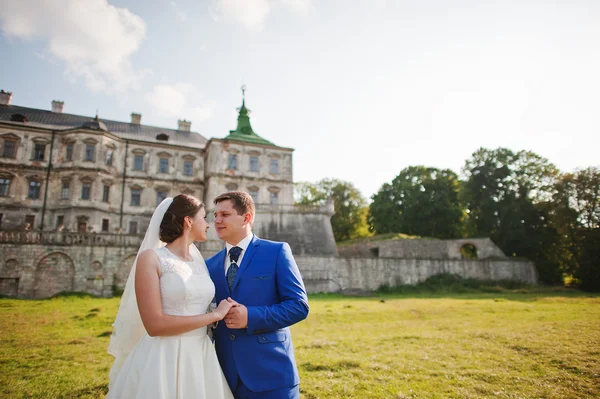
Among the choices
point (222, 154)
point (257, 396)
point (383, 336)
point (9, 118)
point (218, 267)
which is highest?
point (9, 118)

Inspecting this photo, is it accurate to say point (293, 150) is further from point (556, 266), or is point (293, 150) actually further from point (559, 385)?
point (559, 385)

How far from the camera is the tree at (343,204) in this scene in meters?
49.7

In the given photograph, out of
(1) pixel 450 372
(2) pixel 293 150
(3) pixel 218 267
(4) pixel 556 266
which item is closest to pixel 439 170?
(4) pixel 556 266

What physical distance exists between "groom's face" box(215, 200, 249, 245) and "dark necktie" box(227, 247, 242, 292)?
10cm

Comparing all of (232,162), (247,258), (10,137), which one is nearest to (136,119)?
(10,137)

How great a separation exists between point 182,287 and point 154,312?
29 centimetres

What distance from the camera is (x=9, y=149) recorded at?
101ft

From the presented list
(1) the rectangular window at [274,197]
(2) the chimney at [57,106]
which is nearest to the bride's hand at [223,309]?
(1) the rectangular window at [274,197]

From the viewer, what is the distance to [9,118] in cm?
3166

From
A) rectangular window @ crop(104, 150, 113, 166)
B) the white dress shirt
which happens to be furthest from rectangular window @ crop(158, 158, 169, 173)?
the white dress shirt

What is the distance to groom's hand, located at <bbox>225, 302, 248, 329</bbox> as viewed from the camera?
277 cm

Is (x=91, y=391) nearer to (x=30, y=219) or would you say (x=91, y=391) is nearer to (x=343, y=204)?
(x=30, y=219)

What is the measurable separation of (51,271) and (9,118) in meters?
20.2

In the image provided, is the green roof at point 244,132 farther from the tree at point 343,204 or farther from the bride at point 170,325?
the bride at point 170,325
